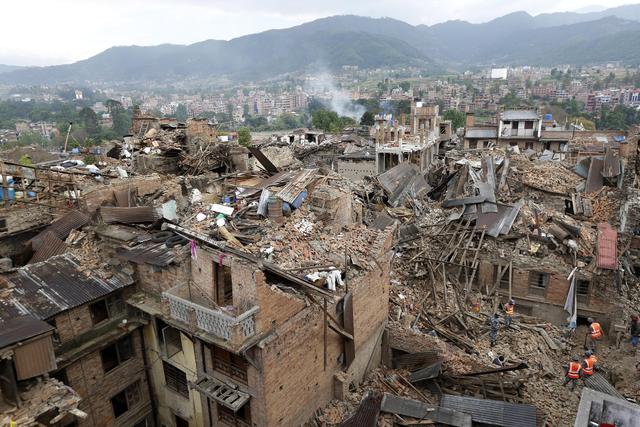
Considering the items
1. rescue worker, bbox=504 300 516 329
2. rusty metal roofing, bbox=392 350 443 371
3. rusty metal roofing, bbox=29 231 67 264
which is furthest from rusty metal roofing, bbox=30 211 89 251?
rescue worker, bbox=504 300 516 329

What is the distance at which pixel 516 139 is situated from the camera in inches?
2188

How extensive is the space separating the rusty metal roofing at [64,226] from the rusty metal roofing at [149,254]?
347 cm

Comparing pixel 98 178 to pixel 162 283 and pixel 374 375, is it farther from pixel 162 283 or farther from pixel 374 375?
pixel 374 375

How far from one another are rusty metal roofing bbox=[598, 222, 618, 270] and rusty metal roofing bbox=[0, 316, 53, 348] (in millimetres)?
21796

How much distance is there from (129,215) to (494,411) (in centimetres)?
1400

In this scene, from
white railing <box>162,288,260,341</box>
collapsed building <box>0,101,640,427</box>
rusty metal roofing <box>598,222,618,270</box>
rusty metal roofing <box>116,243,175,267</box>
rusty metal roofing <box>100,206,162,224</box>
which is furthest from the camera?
rusty metal roofing <box>598,222,618,270</box>

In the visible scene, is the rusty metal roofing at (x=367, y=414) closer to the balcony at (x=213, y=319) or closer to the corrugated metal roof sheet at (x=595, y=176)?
the balcony at (x=213, y=319)

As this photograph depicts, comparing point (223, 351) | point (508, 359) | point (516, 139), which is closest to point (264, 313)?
point (223, 351)

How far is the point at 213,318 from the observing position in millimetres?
10883

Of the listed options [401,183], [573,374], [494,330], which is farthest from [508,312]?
[401,183]

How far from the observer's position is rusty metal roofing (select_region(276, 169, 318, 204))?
50.7 ft

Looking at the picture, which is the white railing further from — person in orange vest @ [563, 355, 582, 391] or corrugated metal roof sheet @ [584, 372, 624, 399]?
corrugated metal roof sheet @ [584, 372, 624, 399]

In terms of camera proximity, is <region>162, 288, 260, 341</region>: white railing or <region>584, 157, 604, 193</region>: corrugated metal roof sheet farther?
<region>584, 157, 604, 193</region>: corrugated metal roof sheet

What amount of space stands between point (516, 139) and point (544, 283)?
128 ft
